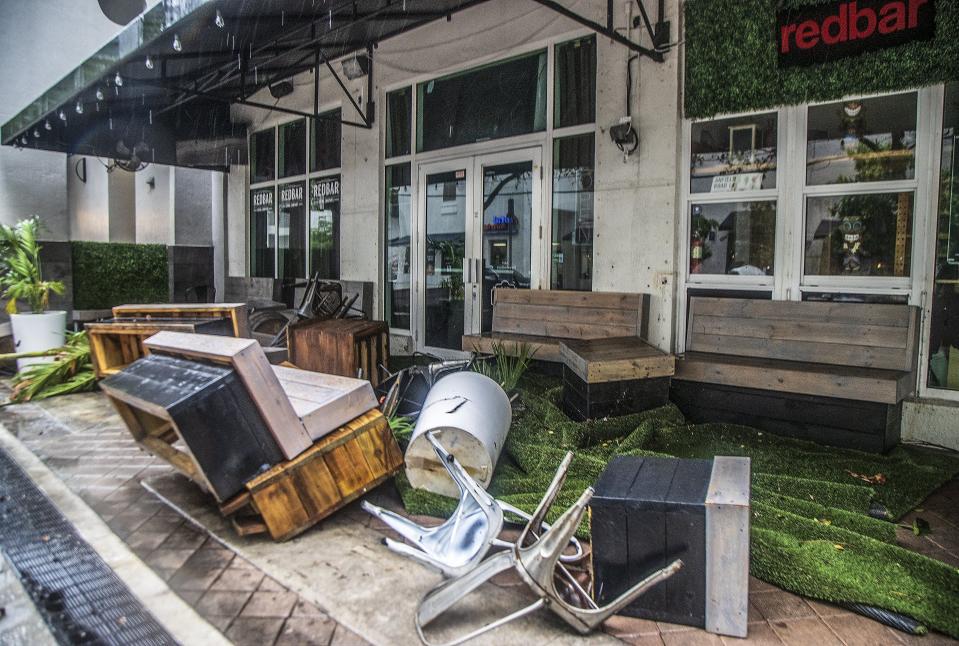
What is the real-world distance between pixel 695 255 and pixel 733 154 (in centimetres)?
99

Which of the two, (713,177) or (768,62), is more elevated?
(768,62)

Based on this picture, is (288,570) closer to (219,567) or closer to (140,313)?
(219,567)

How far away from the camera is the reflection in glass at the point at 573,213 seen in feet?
→ 20.3

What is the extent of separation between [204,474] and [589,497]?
5.84ft

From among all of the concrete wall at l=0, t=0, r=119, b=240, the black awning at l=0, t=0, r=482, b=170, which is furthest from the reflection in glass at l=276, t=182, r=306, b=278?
the concrete wall at l=0, t=0, r=119, b=240

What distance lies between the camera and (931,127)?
4477 mm

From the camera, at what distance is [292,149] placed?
981 cm

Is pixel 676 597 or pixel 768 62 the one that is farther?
pixel 768 62

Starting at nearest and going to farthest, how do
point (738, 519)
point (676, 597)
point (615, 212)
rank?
point (738, 519) → point (676, 597) → point (615, 212)

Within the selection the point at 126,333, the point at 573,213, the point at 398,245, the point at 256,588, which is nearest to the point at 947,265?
the point at 573,213

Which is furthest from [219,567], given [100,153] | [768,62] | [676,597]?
[100,153]

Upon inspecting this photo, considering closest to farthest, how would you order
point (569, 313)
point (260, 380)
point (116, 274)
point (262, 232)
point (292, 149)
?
point (260, 380) < point (569, 313) < point (292, 149) < point (116, 274) < point (262, 232)

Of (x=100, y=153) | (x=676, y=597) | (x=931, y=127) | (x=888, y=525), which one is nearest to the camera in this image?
(x=676, y=597)

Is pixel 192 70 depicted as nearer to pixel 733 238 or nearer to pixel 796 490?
pixel 733 238
